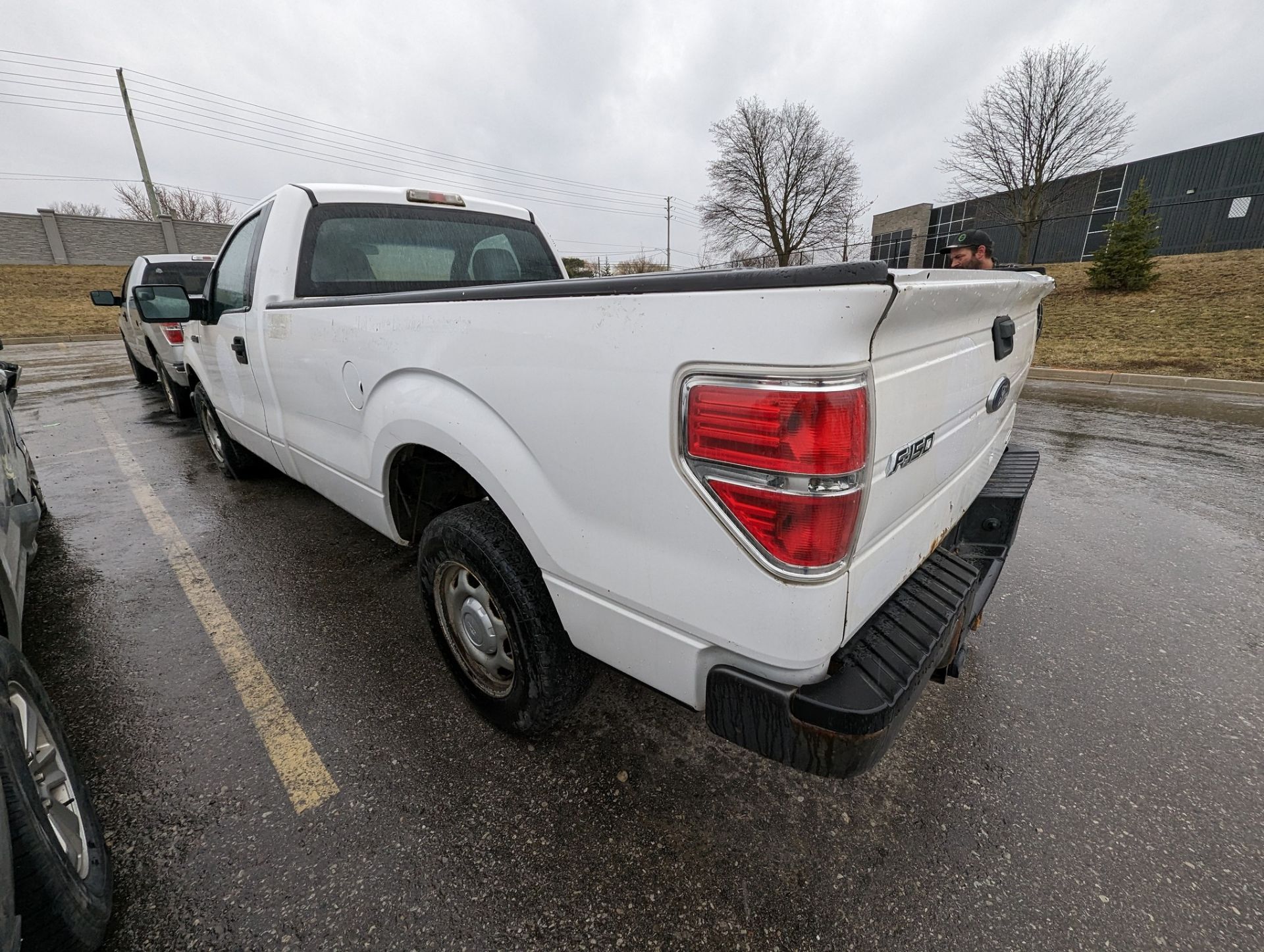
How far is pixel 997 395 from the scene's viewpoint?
201 cm

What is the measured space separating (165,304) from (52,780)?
3.19 metres

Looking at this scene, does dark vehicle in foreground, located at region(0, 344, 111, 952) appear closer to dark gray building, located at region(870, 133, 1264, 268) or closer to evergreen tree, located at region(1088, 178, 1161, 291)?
evergreen tree, located at region(1088, 178, 1161, 291)

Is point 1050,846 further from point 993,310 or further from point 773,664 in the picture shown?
point 993,310

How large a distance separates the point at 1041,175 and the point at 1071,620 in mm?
26643

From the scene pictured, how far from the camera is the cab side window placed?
10.4ft

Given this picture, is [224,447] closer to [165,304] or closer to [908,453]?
[165,304]

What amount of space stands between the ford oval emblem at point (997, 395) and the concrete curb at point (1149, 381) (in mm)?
9905

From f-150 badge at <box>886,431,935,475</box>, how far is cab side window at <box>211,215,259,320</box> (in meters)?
3.25

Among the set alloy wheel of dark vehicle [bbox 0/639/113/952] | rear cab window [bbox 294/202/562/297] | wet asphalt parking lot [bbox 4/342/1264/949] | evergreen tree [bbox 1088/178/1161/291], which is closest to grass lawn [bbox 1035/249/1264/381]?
evergreen tree [bbox 1088/178/1161/291]

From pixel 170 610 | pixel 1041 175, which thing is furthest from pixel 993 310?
pixel 1041 175

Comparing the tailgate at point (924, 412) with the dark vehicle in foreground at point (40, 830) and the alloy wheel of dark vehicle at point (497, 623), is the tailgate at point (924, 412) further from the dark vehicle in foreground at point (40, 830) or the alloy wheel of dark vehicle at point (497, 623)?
the dark vehicle in foreground at point (40, 830)

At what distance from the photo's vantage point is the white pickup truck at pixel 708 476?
109 centimetres

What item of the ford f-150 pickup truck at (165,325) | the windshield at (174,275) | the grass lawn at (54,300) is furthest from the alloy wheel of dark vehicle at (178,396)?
the grass lawn at (54,300)

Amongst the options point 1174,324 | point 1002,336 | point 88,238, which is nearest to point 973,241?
point 1002,336
